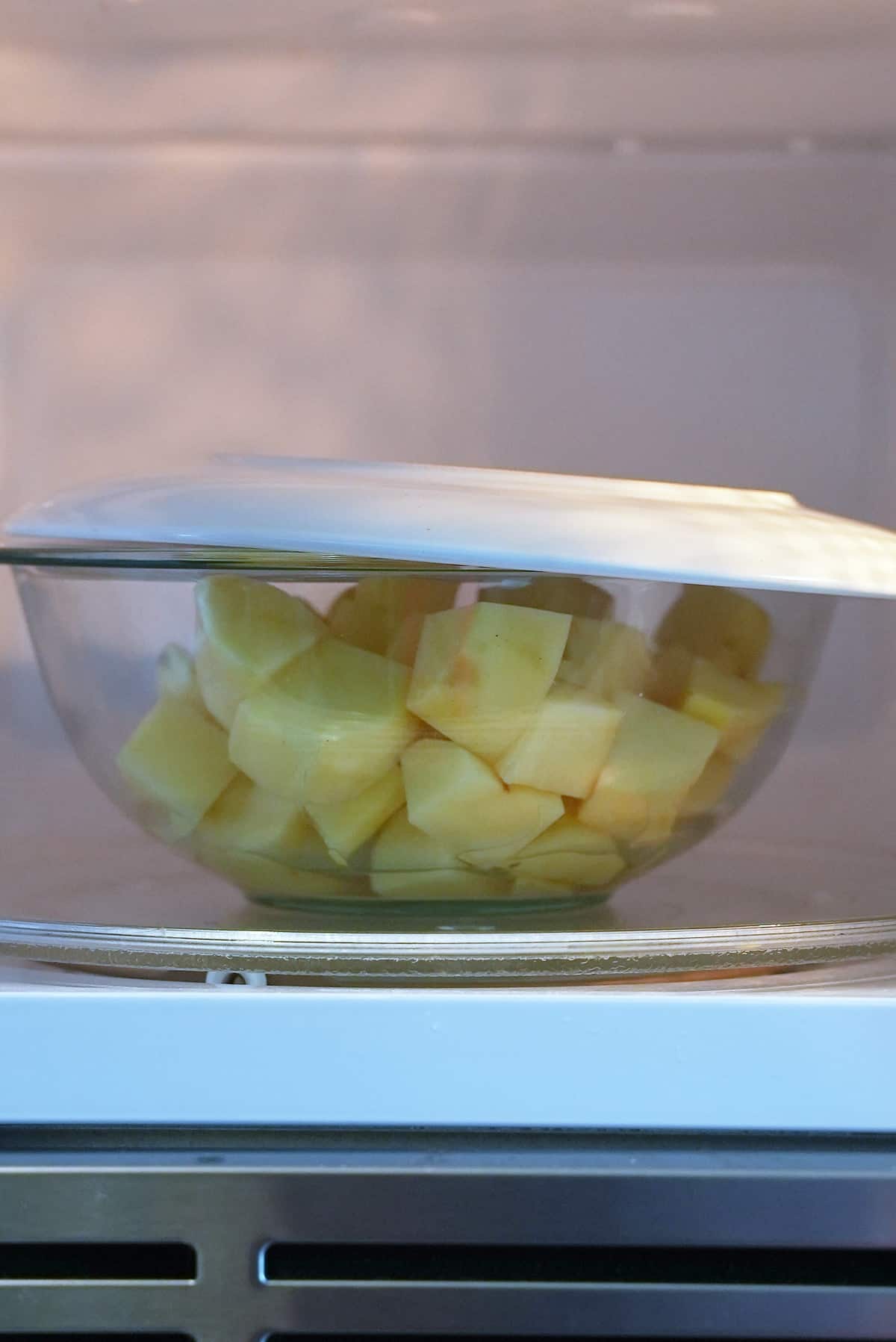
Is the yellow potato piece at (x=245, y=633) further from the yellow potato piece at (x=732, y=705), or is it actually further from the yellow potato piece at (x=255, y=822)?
the yellow potato piece at (x=732, y=705)

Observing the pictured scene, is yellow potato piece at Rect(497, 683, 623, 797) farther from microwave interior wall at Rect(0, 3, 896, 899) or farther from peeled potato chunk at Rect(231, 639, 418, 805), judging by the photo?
microwave interior wall at Rect(0, 3, 896, 899)

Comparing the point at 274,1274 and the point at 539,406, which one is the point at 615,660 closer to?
the point at 274,1274

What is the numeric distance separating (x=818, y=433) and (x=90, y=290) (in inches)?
18.9

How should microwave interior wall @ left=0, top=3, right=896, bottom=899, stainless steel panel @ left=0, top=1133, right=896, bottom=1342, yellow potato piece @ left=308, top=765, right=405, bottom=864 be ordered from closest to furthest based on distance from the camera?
1. stainless steel panel @ left=0, top=1133, right=896, bottom=1342
2. yellow potato piece @ left=308, top=765, right=405, bottom=864
3. microwave interior wall @ left=0, top=3, right=896, bottom=899

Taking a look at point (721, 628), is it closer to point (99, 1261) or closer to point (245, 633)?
point (245, 633)

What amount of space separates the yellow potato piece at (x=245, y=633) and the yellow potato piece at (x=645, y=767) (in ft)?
0.40

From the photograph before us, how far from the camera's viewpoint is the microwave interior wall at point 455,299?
851 mm

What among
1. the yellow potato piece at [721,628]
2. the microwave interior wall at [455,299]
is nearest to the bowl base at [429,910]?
the yellow potato piece at [721,628]

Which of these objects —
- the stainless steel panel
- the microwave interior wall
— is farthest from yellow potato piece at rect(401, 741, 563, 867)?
the microwave interior wall

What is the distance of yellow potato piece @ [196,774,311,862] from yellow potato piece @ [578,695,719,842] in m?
0.11

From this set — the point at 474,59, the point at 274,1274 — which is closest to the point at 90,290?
the point at 474,59

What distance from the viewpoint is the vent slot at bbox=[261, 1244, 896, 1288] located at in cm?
43

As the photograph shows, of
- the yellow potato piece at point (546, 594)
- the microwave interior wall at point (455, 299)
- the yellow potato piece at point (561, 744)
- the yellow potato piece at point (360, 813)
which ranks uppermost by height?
the microwave interior wall at point (455, 299)

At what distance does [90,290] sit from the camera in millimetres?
883
